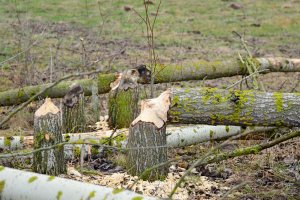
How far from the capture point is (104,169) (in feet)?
17.8

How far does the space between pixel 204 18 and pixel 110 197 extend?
1530 cm

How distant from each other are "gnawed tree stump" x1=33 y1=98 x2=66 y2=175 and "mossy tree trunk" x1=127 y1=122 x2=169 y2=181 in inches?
26.1

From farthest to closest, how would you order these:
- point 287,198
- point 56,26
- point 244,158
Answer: point 56,26
point 244,158
point 287,198

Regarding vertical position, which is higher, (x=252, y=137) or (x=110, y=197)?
(x=110, y=197)

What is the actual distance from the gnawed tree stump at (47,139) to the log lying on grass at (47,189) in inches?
49.2

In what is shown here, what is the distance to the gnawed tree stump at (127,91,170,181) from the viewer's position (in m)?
4.78

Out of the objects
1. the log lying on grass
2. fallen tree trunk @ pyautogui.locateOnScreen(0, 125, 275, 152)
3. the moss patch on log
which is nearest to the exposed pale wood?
fallen tree trunk @ pyautogui.locateOnScreen(0, 125, 275, 152)

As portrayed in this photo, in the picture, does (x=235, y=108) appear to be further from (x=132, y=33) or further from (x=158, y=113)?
(x=132, y=33)

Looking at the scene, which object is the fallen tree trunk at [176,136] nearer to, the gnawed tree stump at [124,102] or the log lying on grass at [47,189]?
the gnawed tree stump at [124,102]

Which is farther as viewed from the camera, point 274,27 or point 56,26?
point 274,27

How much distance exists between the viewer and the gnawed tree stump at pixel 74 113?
6.31m

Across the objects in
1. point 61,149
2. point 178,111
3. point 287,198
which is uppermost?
point 178,111

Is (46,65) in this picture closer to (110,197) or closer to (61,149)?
(61,149)

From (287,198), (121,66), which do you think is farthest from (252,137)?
(121,66)
